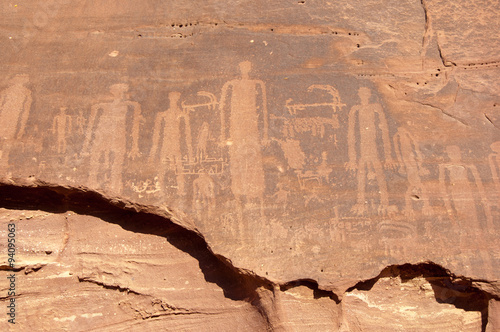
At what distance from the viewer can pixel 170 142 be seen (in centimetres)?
338

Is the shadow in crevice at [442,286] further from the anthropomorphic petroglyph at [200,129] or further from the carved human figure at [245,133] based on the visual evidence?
the anthropomorphic petroglyph at [200,129]

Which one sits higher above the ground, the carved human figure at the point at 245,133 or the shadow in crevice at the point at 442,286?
the carved human figure at the point at 245,133

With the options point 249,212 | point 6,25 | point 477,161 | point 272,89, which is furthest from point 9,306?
point 477,161

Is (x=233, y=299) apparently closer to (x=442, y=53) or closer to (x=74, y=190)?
(x=74, y=190)

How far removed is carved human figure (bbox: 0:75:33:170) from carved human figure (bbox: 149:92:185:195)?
1086mm

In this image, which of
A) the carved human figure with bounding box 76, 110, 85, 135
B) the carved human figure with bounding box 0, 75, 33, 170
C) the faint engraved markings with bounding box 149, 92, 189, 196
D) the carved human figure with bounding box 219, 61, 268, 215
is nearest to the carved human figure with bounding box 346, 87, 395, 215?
the carved human figure with bounding box 219, 61, 268, 215

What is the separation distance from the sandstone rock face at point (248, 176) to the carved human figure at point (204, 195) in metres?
0.02

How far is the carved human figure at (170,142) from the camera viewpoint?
325 cm

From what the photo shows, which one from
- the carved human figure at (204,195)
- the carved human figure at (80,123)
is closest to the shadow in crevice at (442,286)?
the carved human figure at (204,195)

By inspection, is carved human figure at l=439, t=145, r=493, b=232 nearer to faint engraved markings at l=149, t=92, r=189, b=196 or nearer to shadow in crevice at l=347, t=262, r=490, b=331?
shadow in crevice at l=347, t=262, r=490, b=331

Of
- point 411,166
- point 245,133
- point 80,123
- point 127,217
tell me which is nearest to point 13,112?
point 80,123

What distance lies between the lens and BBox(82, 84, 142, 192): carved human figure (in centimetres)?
324

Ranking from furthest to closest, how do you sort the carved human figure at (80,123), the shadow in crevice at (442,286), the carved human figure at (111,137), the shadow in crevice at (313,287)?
the carved human figure at (80,123), the carved human figure at (111,137), the shadow in crevice at (442,286), the shadow in crevice at (313,287)

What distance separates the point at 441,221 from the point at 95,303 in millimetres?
2736
